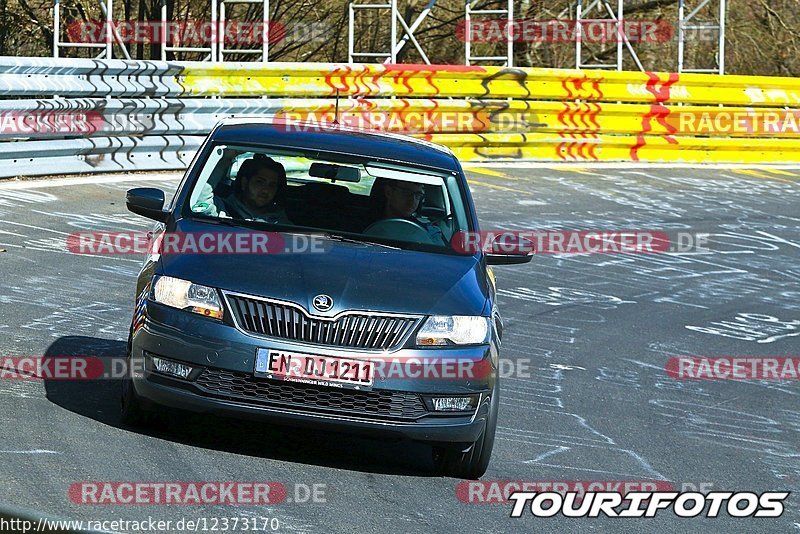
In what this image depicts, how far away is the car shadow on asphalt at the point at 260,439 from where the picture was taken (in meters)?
5.97

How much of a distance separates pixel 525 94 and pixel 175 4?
853 cm

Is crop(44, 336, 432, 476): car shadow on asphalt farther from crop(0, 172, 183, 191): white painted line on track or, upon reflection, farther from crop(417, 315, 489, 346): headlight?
crop(0, 172, 183, 191): white painted line on track

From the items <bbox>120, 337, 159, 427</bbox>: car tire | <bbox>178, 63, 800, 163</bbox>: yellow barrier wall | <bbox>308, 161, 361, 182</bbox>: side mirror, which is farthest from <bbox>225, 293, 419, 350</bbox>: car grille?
<bbox>178, 63, 800, 163</bbox>: yellow barrier wall

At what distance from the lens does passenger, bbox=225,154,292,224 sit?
Result: 22.0 feet

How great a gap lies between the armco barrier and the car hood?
27.4ft

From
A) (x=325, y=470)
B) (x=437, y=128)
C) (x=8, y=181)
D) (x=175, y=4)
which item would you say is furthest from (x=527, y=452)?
(x=175, y=4)

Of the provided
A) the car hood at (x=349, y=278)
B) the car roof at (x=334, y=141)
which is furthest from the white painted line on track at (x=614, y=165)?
the car hood at (x=349, y=278)

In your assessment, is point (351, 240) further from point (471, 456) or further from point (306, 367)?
point (471, 456)

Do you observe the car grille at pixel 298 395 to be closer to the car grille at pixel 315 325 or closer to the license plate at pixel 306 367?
the license plate at pixel 306 367

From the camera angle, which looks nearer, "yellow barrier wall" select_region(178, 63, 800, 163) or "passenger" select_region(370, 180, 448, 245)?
"passenger" select_region(370, 180, 448, 245)

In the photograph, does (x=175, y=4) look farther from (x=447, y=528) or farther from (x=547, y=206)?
(x=447, y=528)

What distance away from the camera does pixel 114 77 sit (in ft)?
49.2

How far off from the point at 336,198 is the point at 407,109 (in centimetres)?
1138

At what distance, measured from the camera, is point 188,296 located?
576cm
